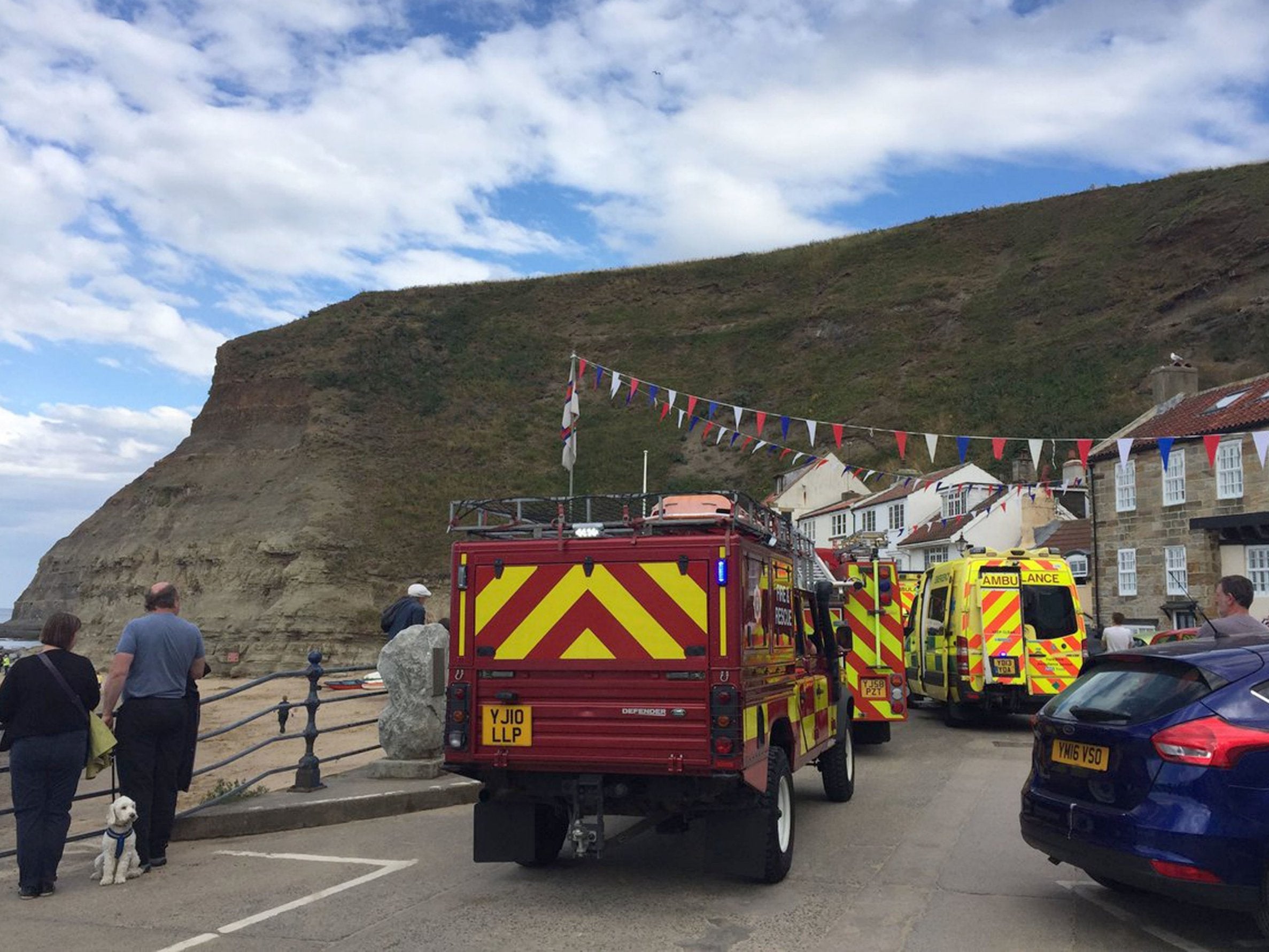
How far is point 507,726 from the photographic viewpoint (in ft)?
20.5

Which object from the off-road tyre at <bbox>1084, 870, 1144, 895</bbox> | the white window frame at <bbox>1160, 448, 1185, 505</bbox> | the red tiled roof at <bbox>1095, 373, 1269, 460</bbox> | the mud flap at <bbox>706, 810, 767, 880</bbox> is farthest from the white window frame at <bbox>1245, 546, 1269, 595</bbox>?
the mud flap at <bbox>706, 810, 767, 880</bbox>

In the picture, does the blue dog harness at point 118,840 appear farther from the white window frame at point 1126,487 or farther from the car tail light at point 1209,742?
the white window frame at point 1126,487

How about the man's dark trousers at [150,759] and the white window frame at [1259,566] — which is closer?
the man's dark trousers at [150,759]

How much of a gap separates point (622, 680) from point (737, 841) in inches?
48.4

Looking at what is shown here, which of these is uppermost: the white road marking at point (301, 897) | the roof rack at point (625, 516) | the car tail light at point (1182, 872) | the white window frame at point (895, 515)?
the white window frame at point (895, 515)

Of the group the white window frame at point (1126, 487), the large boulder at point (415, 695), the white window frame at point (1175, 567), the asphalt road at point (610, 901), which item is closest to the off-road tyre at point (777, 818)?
the asphalt road at point (610, 901)

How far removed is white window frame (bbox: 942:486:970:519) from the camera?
43822mm

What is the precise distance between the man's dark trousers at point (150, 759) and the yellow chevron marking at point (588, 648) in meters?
2.79

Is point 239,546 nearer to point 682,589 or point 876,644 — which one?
point 876,644

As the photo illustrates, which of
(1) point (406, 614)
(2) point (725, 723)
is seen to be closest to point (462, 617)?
(2) point (725, 723)

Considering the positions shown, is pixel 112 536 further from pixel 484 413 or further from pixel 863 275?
pixel 863 275

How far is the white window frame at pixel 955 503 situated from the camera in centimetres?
4382

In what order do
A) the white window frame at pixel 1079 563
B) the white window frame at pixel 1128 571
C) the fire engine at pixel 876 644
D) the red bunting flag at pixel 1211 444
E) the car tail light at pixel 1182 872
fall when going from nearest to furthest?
1. the car tail light at pixel 1182 872
2. the fire engine at pixel 876 644
3. the red bunting flag at pixel 1211 444
4. the white window frame at pixel 1128 571
5. the white window frame at pixel 1079 563

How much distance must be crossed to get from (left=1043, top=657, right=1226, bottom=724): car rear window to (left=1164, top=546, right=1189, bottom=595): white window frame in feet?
84.3
